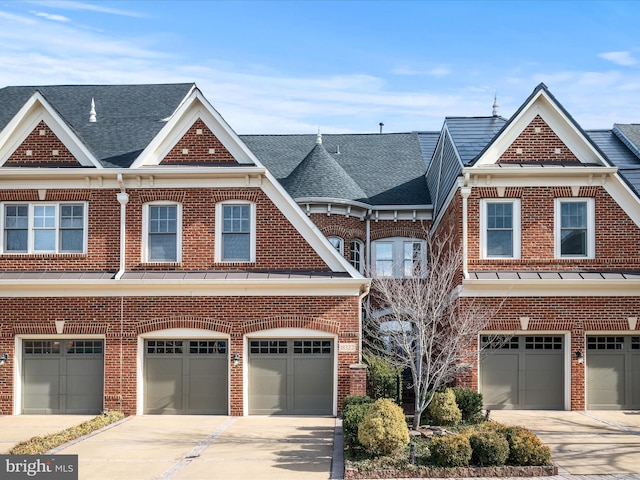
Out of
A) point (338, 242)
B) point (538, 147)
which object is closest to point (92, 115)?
point (338, 242)

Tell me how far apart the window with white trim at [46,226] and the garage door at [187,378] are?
410 centimetres

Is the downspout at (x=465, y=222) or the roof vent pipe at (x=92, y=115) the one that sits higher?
the roof vent pipe at (x=92, y=115)

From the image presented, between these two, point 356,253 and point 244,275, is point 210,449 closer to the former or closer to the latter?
point 244,275

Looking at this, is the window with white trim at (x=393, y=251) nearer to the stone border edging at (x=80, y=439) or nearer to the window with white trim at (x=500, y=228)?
the window with white trim at (x=500, y=228)

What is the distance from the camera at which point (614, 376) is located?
2303 centimetres

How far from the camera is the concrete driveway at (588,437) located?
15031mm

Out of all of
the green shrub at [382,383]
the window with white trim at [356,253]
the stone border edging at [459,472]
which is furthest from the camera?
the window with white trim at [356,253]

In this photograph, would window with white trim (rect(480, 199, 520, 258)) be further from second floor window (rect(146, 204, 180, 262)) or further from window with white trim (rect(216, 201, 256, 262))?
second floor window (rect(146, 204, 180, 262))

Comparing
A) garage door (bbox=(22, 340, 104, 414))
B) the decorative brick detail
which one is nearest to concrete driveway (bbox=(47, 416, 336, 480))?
garage door (bbox=(22, 340, 104, 414))

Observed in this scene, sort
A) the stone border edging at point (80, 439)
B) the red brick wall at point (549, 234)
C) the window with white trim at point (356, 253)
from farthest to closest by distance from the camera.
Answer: the window with white trim at point (356, 253), the red brick wall at point (549, 234), the stone border edging at point (80, 439)

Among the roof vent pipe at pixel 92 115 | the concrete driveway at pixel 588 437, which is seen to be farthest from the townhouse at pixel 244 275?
the roof vent pipe at pixel 92 115

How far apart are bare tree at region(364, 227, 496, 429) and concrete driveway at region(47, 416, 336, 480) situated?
2.64 m

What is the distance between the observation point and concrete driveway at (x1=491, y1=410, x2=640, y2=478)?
49.3 feet

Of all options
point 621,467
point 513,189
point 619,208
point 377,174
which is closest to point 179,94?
point 377,174
